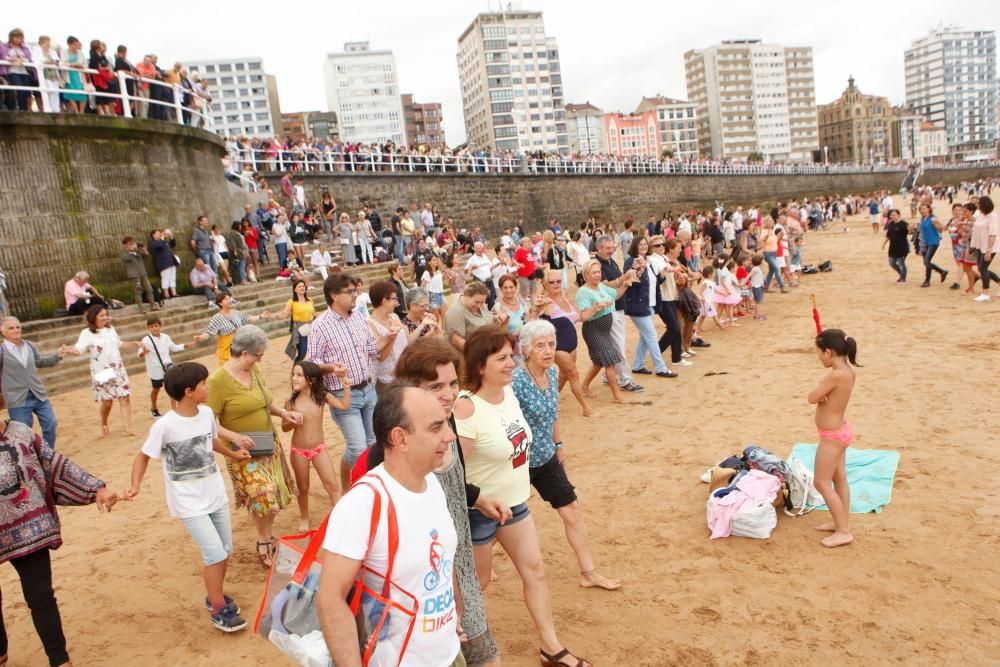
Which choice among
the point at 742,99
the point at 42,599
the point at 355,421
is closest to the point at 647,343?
the point at 355,421

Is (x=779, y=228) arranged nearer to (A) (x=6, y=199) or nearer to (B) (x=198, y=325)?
(B) (x=198, y=325)

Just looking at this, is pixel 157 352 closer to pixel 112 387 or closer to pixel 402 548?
pixel 112 387

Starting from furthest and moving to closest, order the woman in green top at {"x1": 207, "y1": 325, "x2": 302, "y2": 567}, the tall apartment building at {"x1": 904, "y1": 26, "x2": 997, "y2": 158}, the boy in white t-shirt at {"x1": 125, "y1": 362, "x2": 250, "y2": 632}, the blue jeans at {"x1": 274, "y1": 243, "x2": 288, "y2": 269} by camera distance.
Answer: the tall apartment building at {"x1": 904, "y1": 26, "x2": 997, "y2": 158}
the blue jeans at {"x1": 274, "y1": 243, "x2": 288, "y2": 269}
the woman in green top at {"x1": 207, "y1": 325, "x2": 302, "y2": 567}
the boy in white t-shirt at {"x1": 125, "y1": 362, "x2": 250, "y2": 632}

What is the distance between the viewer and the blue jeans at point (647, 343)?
8.05 m

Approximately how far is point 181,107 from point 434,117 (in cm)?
8858

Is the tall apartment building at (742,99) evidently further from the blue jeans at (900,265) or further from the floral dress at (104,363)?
the floral dress at (104,363)

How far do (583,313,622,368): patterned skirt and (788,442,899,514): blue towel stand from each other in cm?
236

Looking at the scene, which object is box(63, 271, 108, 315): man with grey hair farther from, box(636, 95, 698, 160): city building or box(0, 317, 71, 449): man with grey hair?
box(636, 95, 698, 160): city building

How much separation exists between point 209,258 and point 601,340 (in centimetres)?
944

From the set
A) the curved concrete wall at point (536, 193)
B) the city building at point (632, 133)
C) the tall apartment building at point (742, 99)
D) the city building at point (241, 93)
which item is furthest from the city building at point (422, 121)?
the curved concrete wall at point (536, 193)

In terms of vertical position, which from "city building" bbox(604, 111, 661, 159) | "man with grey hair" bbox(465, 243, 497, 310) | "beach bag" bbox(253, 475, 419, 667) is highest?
"city building" bbox(604, 111, 661, 159)

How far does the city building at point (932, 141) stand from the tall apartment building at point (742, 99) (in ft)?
90.4

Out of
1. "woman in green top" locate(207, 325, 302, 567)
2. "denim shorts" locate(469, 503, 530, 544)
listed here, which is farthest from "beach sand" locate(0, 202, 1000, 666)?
"denim shorts" locate(469, 503, 530, 544)

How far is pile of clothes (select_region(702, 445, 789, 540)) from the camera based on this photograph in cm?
416
